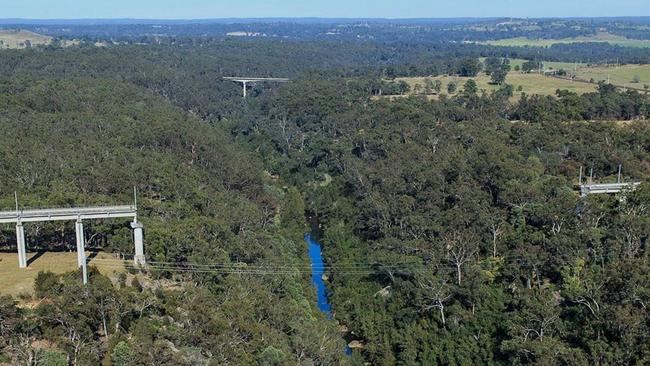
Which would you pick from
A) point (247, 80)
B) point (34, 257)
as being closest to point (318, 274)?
point (34, 257)

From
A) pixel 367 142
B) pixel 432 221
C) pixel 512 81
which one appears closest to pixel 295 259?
pixel 432 221

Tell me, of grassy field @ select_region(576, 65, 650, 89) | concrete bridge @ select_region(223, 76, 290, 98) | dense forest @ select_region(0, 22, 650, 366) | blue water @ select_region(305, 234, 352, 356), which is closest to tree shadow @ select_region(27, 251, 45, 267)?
dense forest @ select_region(0, 22, 650, 366)

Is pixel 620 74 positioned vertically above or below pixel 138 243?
above

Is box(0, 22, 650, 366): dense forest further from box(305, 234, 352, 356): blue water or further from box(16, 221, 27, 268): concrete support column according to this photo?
box(16, 221, 27, 268): concrete support column

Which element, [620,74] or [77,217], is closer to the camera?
[77,217]

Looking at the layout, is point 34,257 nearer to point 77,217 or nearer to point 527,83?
point 77,217

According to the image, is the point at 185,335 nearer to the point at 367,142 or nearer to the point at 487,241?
the point at 487,241
